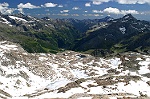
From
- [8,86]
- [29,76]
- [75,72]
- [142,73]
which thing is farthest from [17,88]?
[142,73]

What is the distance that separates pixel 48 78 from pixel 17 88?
66.6 feet

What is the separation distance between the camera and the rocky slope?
261 feet

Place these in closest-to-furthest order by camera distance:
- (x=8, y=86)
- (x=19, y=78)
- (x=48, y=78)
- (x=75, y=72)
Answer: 1. (x=8, y=86)
2. (x=19, y=78)
3. (x=48, y=78)
4. (x=75, y=72)

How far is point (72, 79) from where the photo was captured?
4387 inches

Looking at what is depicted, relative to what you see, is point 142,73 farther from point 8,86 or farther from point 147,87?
point 8,86

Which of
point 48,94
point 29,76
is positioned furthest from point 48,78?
point 48,94

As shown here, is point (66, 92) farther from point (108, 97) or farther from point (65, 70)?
point (65, 70)

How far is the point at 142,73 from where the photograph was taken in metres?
123

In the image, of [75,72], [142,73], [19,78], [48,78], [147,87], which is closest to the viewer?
[147,87]

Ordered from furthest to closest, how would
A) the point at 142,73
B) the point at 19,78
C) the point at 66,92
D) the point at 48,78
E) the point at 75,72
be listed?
the point at 75,72 < the point at 142,73 < the point at 48,78 < the point at 19,78 < the point at 66,92

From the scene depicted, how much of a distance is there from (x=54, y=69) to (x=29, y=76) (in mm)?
19569

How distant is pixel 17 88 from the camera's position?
9656 cm

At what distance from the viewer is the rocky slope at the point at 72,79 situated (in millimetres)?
79562

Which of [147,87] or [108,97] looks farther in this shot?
[147,87]
